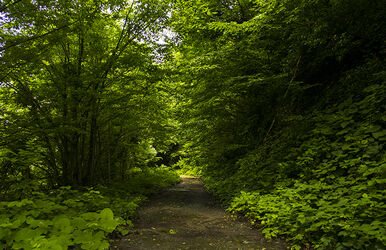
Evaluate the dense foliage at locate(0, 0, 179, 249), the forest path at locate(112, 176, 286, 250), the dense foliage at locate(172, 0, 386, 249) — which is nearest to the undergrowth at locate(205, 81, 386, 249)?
the dense foliage at locate(172, 0, 386, 249)

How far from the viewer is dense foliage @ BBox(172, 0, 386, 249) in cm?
326

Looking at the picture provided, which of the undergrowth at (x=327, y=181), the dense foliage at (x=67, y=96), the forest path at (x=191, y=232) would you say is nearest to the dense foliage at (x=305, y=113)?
the undergrowth at (x=327, y=181)

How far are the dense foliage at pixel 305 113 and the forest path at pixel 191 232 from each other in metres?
0.40

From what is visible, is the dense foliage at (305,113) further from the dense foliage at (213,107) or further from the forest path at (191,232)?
the forest path at (191,232)

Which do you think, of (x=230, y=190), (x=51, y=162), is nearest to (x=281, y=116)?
(x=230, y=190)

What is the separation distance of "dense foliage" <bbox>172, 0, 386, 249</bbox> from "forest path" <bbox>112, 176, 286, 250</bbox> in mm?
396

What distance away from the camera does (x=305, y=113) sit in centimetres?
659

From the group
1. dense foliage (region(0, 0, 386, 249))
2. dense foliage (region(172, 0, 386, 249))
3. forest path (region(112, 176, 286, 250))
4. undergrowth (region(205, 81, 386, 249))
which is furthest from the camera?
forest path (region(112, 176, 286, 250))

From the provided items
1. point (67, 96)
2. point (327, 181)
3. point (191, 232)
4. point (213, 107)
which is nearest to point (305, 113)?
point (327, 181)

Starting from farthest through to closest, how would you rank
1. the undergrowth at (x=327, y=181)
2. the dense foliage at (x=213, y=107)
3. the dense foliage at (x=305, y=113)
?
the dense foliage at (x=305, y=113)
the dense foliage at (x=213, y=107)
the undergrowth at (x=327, y=181)

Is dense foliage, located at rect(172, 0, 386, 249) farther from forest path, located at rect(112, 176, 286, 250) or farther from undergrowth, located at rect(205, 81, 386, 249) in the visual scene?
forest path, located at rect(112, 176, 286, 250)

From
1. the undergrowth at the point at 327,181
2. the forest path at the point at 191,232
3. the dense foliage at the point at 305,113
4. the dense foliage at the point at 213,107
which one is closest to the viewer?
the undergrowth at the point at 327,181

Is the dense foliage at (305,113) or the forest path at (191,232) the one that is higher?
the dense foliage at (305,113)

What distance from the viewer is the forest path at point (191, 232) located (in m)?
3.48
